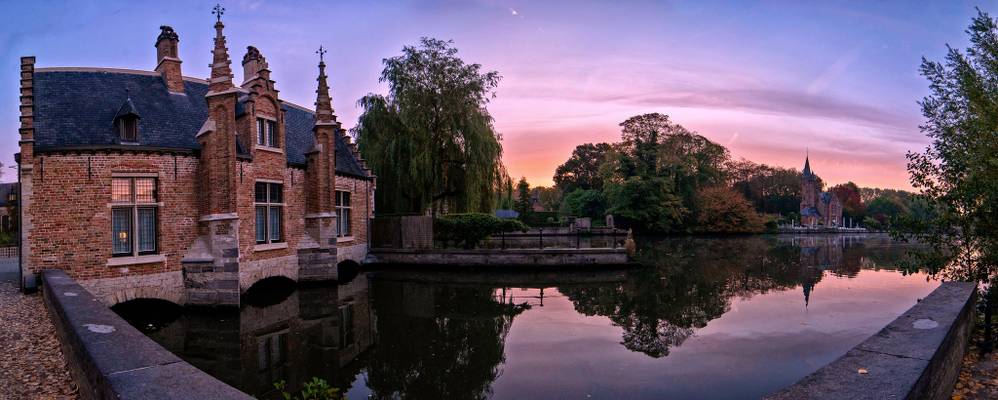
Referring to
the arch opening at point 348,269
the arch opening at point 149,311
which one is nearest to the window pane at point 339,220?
the arch opening at point 348,269

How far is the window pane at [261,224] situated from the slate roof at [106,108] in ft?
8.51

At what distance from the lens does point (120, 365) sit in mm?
4102

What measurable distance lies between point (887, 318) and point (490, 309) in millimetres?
9267

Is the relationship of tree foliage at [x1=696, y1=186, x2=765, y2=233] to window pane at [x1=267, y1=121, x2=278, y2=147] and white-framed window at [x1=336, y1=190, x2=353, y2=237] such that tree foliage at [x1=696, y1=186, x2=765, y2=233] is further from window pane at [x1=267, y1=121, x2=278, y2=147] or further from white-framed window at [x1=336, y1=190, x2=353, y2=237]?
window pane at [x1=267, y1=121, x2=278, y2=147]

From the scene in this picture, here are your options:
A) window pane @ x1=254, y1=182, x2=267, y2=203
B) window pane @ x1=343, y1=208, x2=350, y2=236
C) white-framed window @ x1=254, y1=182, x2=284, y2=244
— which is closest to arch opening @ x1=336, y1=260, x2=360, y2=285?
window pane @ x1=343, y1=208, x2=350, y2=236

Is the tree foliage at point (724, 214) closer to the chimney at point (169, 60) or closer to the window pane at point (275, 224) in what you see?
the window pane at point (275, 224)

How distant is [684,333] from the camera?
10570 millimetres

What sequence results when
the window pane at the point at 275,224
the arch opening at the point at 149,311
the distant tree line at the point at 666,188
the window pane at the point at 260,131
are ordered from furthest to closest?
the distant tree line at the point at 666,188 → the window pane at the point at 275,224 → the window pane at the point at 260,131 → the arch opening at the point at 149,311

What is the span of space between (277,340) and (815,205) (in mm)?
93523

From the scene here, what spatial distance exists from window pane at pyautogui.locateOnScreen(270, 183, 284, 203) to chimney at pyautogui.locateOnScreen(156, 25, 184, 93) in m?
3.83

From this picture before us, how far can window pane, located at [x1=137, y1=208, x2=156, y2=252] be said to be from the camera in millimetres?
12359

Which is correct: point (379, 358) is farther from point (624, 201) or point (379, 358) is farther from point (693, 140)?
point (693, 140)

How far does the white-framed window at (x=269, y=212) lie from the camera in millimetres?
15023

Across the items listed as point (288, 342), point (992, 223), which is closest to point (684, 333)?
point (992, 223)
